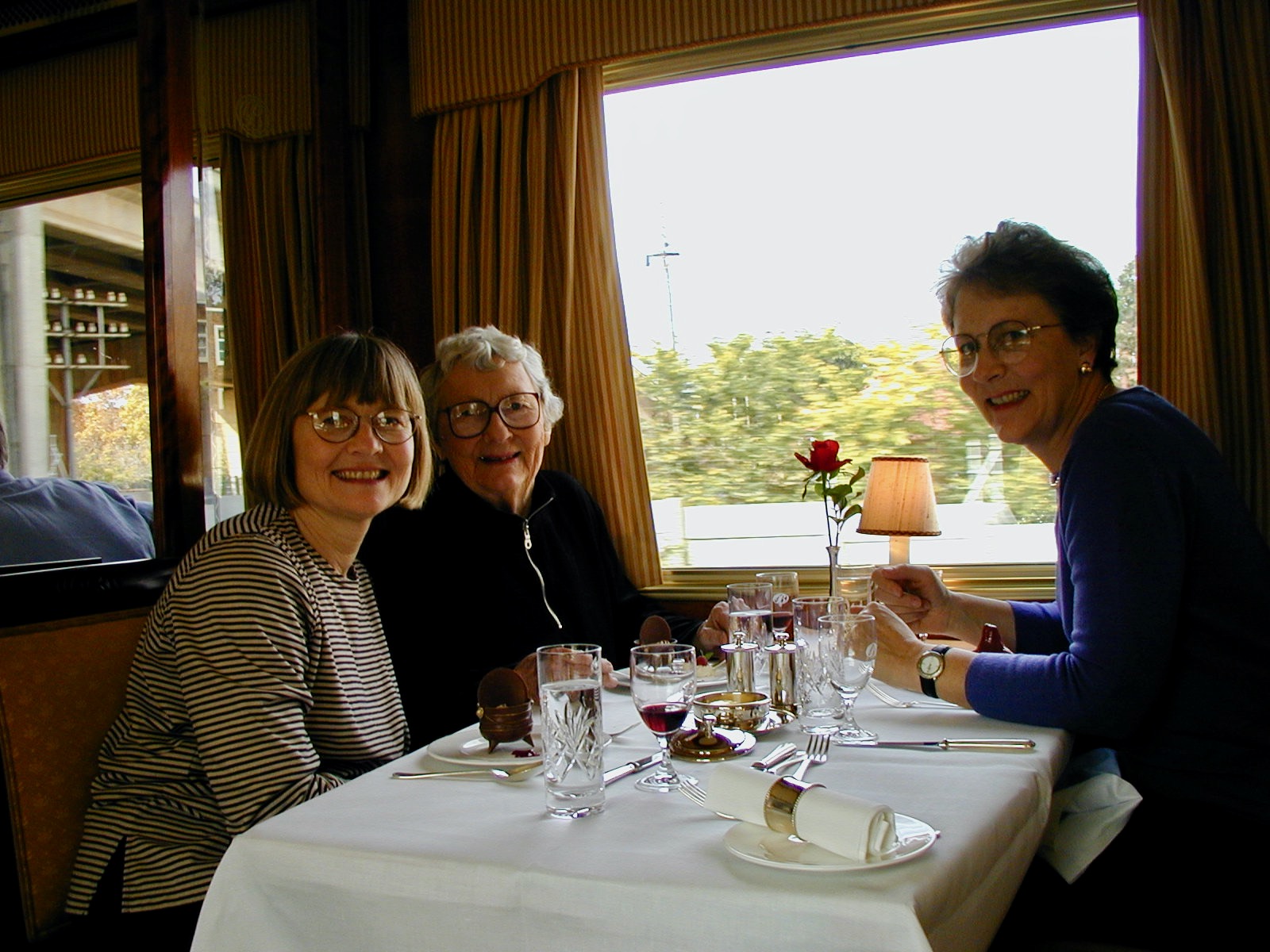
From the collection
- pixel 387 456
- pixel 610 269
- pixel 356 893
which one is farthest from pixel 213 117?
pixel 356 893

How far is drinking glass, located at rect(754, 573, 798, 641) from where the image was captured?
5.87ft

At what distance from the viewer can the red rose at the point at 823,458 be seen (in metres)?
2.97

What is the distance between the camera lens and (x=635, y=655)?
4.17 feet

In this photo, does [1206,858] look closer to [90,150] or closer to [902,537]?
[902,537]

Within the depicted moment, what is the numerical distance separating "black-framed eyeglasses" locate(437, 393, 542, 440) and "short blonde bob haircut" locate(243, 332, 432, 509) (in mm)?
627

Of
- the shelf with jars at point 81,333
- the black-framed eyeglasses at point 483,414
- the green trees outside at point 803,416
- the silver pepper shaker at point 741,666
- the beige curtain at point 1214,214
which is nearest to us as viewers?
the silver pepper shaker at point 741,666

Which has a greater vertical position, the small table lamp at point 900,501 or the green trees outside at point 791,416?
the green trees outside at point 791,416

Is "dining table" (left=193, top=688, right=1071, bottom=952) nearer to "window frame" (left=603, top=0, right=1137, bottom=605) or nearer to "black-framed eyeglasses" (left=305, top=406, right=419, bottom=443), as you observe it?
"black-framed eyeglasses" (left=305, top=406, right=419, bottom=443)

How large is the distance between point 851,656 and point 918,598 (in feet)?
1.98

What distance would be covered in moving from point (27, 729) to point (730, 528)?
7.35ft

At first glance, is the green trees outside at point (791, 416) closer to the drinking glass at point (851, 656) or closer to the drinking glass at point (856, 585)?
the drinking glass at point (856, 585)

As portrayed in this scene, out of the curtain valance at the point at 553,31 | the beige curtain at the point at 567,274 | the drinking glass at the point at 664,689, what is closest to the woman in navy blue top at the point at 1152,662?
the drinking glass at the point at 664,689

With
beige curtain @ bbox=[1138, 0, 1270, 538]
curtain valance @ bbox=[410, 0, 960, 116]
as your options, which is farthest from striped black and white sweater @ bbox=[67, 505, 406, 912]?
beige curtain @ bbox=[1138, 0, 1270, 538]

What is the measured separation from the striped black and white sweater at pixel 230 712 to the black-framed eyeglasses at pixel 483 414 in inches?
33.4
